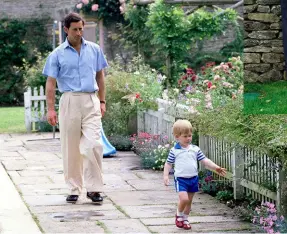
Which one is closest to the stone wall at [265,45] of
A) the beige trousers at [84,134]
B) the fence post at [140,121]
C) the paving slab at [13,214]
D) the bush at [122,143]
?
the fence post at [140,121]

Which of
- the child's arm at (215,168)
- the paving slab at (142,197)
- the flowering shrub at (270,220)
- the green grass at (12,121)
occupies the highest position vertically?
the child's arm at (215,168)

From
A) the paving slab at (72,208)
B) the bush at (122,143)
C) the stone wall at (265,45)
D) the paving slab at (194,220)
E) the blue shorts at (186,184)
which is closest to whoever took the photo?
the blue shorts at (186,184)

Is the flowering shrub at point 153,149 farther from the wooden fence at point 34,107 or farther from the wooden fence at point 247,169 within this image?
the wooden fence at point 34,107

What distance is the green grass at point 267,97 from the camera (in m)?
11.5

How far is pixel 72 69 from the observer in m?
6.82

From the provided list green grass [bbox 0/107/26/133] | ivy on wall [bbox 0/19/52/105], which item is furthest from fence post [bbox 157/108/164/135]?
ivy on wall [bbox 0/19/52/105]

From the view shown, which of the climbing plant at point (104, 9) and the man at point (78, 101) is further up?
the climbing plant at point (104, 9)

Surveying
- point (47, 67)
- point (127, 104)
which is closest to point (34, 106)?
point (127, 104)

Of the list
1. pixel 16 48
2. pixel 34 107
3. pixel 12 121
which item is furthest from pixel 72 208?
pixel 16 48

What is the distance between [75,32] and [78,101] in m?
0.57

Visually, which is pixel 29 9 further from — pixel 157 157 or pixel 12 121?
pixel 157 157

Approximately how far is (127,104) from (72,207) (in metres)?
4.89

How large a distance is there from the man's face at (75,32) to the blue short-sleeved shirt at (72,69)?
0.20 ft

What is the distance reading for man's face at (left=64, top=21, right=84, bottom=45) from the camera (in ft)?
22.3
